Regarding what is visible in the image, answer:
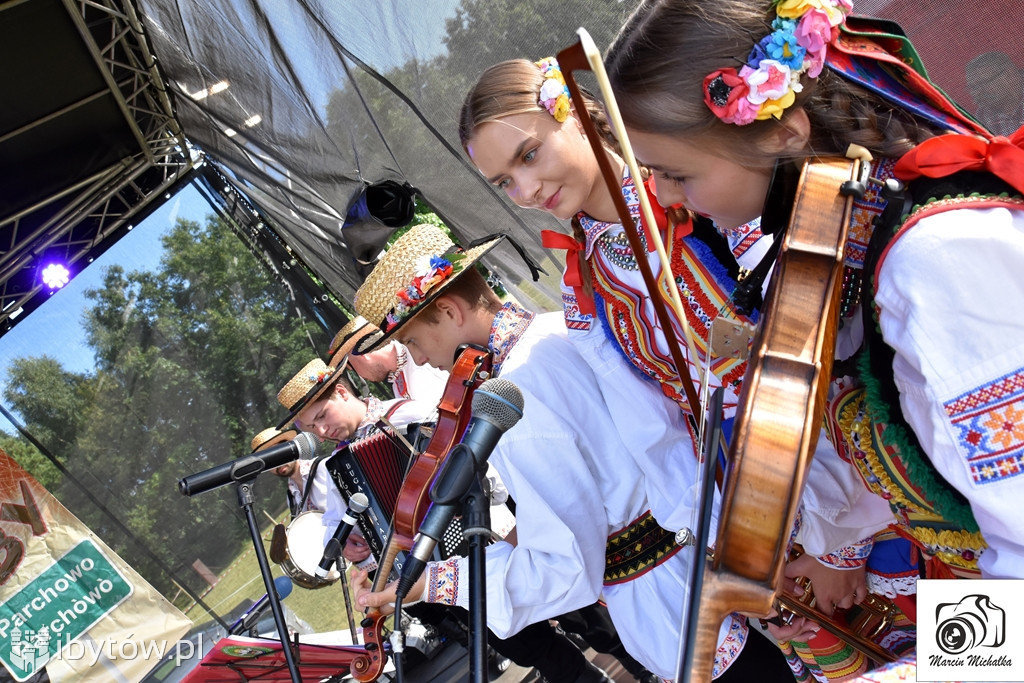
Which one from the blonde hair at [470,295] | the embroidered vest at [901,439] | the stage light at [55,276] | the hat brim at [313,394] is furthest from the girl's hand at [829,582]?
the stage light at [55,276]

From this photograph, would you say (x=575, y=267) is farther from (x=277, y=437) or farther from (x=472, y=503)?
(x=277, y=437)

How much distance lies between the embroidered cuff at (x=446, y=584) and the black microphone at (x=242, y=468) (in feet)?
2.00

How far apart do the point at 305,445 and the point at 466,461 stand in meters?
1.18

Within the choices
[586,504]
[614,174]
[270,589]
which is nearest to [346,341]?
[270,589]

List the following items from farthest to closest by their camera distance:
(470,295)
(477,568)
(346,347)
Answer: (346,347), (470,295), (477,568)

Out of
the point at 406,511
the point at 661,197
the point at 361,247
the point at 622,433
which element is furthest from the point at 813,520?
the point at 361,247

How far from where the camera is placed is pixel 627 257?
2.00 metres

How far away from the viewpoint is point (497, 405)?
58.2 inches

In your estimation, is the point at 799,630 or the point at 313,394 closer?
the point at 799,630

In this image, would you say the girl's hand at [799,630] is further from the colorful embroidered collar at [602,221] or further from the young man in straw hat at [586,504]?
the colorful embroidered collar at [602,221]

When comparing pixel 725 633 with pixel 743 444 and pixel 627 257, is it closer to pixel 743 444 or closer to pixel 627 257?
pixel 627 257

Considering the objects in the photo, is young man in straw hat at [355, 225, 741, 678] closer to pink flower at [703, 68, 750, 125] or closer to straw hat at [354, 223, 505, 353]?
straw hat at [354, 223, 505, 353]

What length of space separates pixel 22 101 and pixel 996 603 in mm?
5032

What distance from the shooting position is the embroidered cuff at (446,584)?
2.13 metres
